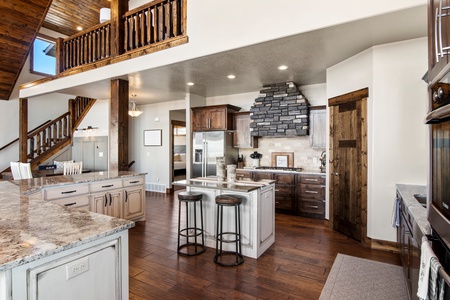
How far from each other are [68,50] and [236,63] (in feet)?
13.5

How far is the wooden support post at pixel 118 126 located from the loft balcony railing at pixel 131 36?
0.56m

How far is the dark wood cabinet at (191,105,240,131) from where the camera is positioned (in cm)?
595

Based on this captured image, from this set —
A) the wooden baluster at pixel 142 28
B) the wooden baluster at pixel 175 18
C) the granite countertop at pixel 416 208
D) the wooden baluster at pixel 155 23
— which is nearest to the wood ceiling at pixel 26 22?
the wooden baluster at pixel 142 28

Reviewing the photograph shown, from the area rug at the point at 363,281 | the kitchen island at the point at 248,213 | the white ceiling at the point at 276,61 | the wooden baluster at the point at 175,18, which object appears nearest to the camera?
the area rug at the point at 363,281

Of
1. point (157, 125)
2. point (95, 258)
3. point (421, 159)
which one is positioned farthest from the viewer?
point (157, 125)

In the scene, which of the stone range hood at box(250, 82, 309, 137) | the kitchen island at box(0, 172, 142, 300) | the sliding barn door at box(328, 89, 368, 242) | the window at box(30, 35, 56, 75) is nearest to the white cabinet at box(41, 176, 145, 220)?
the kitchen island at box(0, 172, 142, 300)

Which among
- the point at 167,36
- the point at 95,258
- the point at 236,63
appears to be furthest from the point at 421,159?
the point at 167,36

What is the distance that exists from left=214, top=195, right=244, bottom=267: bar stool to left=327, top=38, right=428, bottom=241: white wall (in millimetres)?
1861

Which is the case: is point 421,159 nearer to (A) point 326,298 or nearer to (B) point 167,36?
(A) point 326,298

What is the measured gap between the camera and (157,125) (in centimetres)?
780

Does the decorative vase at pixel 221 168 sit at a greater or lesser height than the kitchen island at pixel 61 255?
greater

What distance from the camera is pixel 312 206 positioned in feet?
16.2

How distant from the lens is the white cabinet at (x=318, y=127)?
5.14 meters

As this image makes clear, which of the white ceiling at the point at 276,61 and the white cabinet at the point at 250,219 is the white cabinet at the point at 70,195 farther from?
the white ceiling at the point at 276,61
